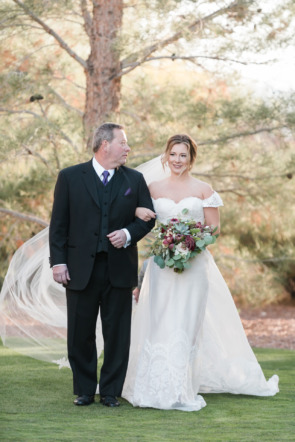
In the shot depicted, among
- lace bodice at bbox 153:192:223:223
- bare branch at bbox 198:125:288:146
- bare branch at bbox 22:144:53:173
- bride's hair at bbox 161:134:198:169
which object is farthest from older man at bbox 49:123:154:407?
bare branch at bbox 198:125:288:146

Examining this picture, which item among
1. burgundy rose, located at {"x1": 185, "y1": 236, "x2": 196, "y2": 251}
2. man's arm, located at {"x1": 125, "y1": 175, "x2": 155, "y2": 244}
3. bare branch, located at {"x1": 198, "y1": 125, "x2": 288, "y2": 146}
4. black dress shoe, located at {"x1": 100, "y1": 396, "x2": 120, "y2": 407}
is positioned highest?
bare branch, located at {"x1": 198, "y1": 125, "x2": 288, "y2": 146}

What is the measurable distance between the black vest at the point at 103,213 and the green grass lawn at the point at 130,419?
0.98 m

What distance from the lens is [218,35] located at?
8.52 m

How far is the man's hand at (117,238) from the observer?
4.68 meters

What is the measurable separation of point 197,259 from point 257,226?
6.21 meters

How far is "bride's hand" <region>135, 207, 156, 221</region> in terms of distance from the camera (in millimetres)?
4891

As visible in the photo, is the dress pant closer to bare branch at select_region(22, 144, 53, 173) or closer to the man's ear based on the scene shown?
the man's ear

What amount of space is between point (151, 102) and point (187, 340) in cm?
552

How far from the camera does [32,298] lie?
5664mm

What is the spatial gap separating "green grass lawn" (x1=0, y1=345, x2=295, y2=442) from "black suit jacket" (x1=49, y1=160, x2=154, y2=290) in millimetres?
772

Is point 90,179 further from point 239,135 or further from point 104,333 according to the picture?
point 239,135

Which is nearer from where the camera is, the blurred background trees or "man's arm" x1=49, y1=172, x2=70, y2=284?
"man's arm" x1=49, y1=172, x2=70, y2=284

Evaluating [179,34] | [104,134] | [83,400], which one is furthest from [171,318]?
[179,34]

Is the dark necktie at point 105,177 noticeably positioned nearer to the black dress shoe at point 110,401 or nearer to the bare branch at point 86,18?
the black dress shoe at point 110,401
